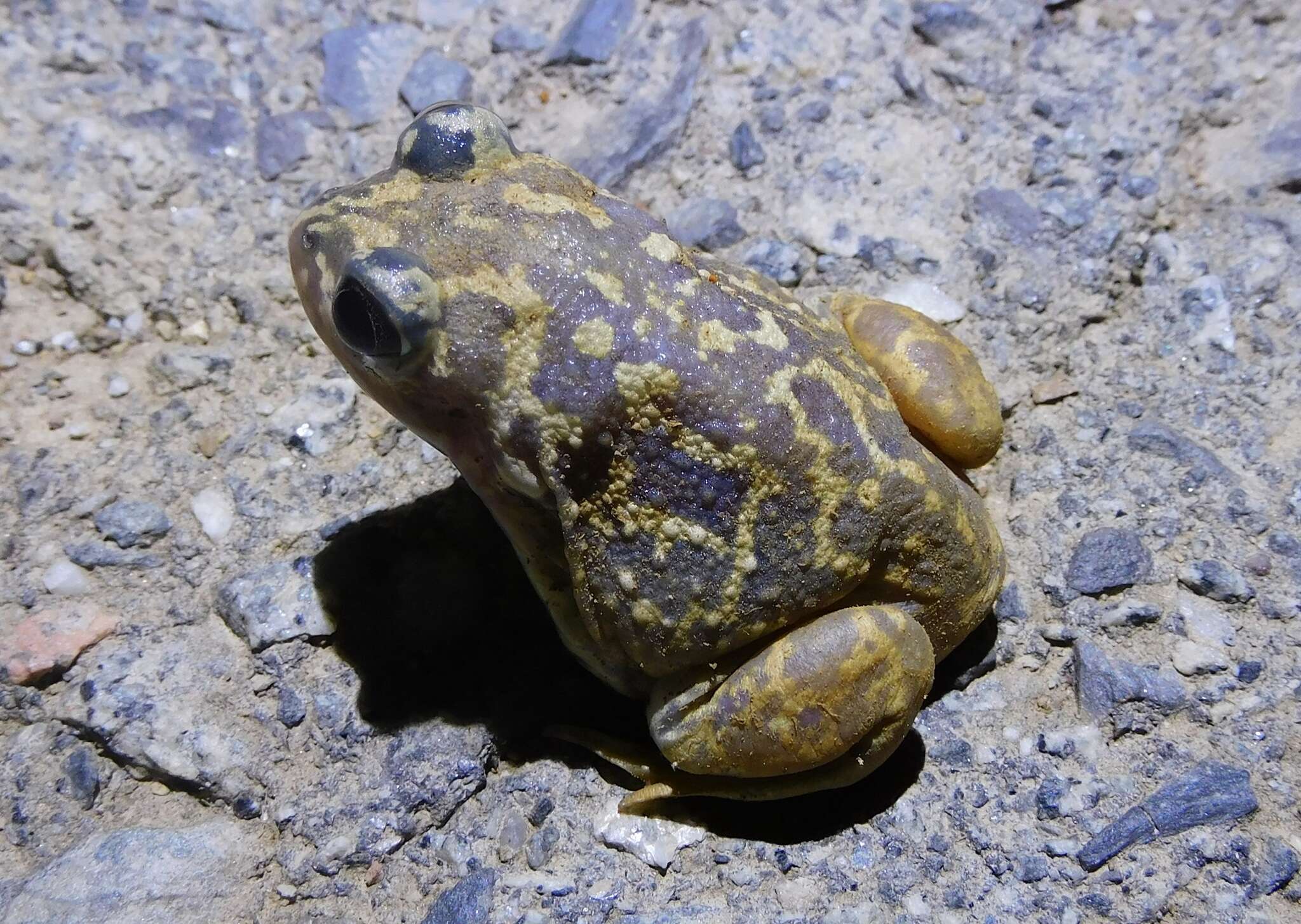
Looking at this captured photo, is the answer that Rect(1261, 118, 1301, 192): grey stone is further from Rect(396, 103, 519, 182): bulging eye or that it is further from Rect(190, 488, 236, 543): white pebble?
Rect(190, 488, 236, 543): white pebble

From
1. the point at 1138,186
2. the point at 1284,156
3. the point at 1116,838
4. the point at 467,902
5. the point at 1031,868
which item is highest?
the point at 1284,156

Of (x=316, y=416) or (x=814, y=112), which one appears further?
(x=814, y=112)

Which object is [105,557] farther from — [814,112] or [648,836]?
[814,112]

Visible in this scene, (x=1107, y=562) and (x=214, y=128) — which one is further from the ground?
(x=1107, y=562)

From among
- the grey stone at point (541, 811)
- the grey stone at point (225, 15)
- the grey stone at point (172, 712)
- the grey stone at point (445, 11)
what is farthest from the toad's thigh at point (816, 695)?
the grey stone at point (225, 15)

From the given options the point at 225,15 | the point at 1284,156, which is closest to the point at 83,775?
the point at 225,15

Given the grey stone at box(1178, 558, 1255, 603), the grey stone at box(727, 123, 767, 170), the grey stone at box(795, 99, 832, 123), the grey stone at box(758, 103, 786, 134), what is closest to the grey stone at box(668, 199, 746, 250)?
the grey stone at box(727, 123, 767, 170)

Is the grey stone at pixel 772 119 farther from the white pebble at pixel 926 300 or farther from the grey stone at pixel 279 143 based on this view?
the grey stone at pixel 279 143

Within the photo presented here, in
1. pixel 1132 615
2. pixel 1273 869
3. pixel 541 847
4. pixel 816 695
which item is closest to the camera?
pixel 816 695
